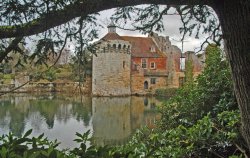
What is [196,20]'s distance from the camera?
2.48m

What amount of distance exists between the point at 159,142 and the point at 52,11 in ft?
7.23

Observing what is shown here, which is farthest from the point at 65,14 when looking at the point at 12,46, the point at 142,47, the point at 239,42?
the point at 142,47

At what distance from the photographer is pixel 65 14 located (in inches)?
79.5

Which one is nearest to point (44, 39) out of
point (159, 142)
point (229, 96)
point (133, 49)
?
point (159, 142)

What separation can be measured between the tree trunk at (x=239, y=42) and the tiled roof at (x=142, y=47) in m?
32.2

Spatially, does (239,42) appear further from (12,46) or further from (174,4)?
(12,46)

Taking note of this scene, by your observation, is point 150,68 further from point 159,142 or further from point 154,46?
point 159,142

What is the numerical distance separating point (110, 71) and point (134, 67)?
3141 mm

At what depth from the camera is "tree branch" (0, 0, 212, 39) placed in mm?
2008

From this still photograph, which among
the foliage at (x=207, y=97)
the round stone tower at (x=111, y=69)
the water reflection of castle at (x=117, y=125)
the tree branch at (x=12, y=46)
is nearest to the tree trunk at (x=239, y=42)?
the tree branch at (x=12, y=46)

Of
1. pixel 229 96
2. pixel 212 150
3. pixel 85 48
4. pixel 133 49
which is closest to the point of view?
pixel 85 48

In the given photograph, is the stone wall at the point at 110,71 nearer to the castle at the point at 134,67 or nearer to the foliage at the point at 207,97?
the castle at the point at 134,67

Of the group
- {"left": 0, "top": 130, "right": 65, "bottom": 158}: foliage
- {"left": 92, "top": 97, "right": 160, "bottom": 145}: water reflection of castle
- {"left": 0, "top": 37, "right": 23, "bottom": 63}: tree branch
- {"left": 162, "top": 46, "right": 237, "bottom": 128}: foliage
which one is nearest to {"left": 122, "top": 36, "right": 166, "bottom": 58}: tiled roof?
{"left": 92, "top": 97, "right": 160, "bottom": 145}: water reflection of castle

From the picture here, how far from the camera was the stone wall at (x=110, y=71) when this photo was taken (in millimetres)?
31562
